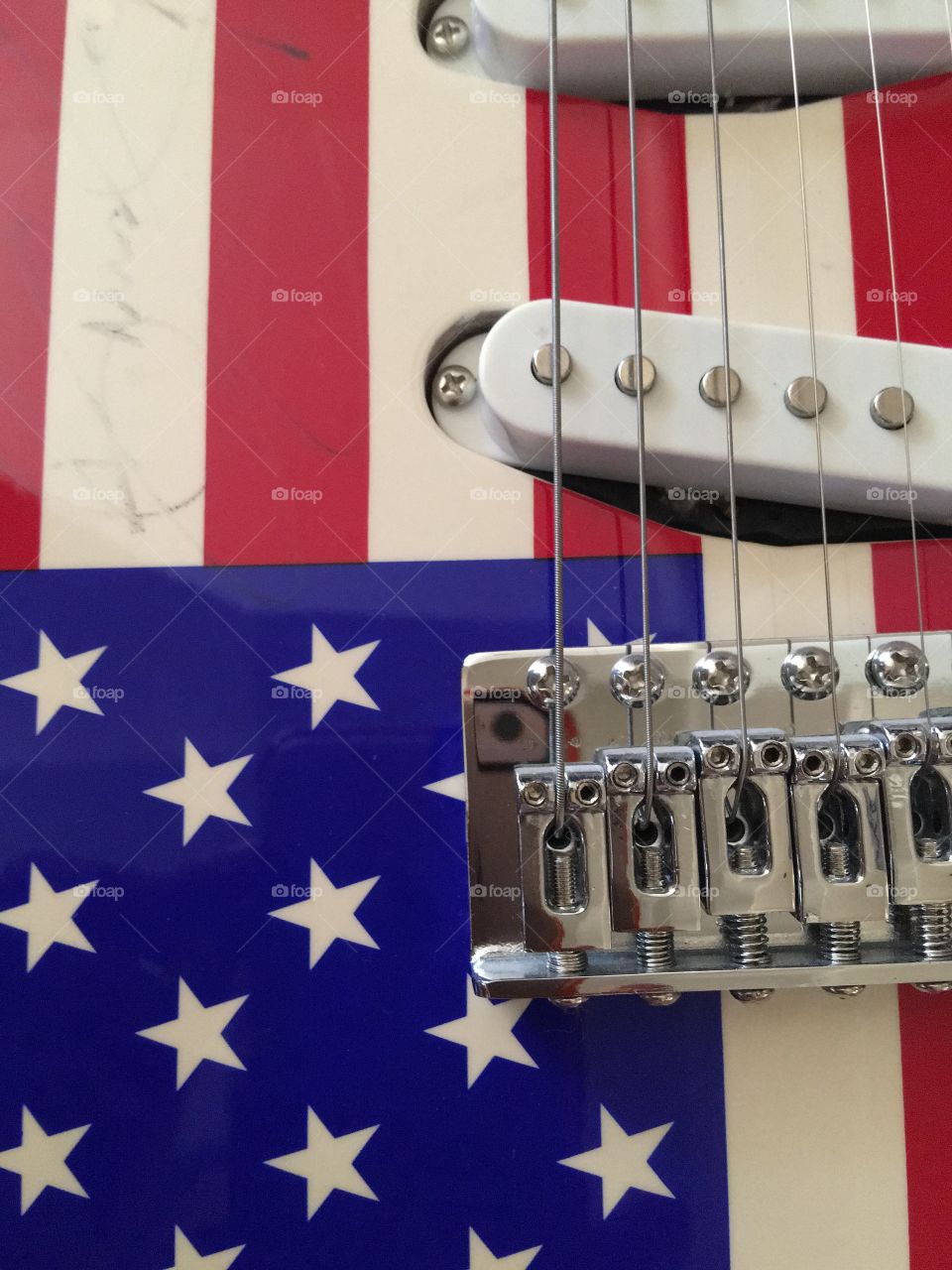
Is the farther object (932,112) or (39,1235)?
(932,112)

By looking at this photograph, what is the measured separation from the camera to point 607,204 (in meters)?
0.69

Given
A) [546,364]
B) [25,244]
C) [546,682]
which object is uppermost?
[25,244]

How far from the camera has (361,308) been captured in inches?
26.6

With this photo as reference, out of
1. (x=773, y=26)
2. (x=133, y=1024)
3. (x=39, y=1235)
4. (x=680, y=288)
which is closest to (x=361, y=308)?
(x=680, y=288)

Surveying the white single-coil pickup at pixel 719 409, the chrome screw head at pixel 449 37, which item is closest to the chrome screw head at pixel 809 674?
the white single-coil pickup at pixel 719 409

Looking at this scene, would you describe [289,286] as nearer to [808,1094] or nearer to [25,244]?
[25,244]

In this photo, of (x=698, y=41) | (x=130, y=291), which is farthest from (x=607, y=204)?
(x=130, y=291)

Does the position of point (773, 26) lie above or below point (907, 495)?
above

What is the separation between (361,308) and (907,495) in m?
0.39

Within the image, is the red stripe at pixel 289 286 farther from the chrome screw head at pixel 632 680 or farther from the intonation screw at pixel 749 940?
the intonation screw at pixel 749 940

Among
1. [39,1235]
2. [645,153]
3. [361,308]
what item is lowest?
[39,1235]

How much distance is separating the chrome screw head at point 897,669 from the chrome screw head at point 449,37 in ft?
1.70

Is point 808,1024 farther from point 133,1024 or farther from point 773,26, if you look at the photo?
point 773,26

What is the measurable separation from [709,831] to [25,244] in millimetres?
603
